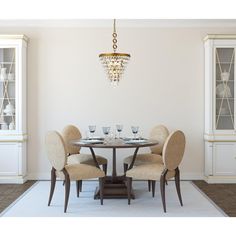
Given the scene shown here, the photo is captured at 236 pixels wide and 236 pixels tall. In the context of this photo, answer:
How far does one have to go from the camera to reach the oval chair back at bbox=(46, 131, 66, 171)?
12.0ft

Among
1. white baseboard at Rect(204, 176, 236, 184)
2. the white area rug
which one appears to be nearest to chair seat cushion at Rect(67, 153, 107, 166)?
the white area rug

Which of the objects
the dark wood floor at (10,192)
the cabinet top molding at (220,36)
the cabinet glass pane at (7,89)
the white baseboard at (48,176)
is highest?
the cabinet top molding at (220,36)

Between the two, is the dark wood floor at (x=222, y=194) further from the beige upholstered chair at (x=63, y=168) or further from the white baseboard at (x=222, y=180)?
the beige upholstered chair at (x=63, y=168)

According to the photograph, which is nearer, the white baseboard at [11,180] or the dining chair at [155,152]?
the dining chair at [155,152]

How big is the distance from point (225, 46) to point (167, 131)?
5.08 ft

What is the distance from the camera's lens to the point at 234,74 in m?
5.17

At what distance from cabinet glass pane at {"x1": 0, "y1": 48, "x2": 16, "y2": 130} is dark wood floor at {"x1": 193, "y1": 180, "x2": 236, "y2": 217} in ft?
9.73

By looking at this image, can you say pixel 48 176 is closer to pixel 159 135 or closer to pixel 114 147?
pixel 159 135

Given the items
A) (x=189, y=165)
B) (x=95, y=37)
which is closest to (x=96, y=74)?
(x=95, y=37)

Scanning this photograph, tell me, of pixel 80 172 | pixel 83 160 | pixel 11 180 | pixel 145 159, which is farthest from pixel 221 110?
pixel 11 180

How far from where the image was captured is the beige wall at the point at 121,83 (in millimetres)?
5398

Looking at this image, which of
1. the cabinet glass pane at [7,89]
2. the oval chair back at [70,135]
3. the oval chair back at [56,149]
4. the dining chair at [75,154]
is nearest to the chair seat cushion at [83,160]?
the dining chair at [75,154]

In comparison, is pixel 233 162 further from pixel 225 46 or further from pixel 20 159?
pixel 20 159

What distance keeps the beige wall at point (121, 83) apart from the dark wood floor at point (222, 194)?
838mm
